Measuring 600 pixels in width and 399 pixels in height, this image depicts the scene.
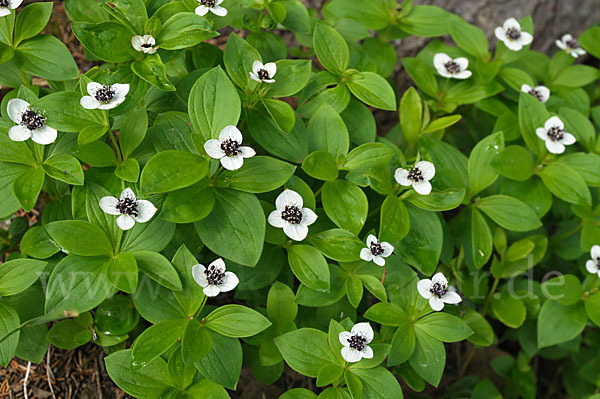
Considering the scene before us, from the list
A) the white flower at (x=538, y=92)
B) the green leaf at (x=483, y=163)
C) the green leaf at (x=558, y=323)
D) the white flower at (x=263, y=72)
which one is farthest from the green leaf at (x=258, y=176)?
the white flower at (x=538, y=92)

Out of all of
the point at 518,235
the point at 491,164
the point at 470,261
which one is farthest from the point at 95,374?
the point at 518,235

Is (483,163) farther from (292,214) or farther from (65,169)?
(65,169)

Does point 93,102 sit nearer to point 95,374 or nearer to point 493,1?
point 95,374

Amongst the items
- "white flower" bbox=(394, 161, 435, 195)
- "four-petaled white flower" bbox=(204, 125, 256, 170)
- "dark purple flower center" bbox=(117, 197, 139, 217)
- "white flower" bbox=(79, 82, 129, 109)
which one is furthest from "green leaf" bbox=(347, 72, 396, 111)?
"dark purple flower center" bbox=(117, 197, 139, 217)

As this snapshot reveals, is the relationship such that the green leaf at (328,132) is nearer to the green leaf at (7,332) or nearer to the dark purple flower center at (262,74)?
the dark purple flower center at (262,74)

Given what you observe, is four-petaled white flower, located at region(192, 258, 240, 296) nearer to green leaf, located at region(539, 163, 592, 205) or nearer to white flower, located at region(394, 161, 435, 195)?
white flower, located at region(394, 161, 435, 195)
